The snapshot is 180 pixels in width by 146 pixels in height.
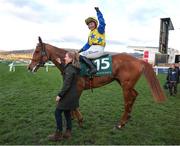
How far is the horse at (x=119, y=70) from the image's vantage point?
6863 millimetres

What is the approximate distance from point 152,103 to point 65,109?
5.25 m

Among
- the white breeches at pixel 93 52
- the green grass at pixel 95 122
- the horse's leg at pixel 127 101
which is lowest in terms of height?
the green grass at pixel 95 122

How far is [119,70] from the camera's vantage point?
7.12 m

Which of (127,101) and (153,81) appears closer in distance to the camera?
(127,101)

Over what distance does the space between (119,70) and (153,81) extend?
3.25 ft

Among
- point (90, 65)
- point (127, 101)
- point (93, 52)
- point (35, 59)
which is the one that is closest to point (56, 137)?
point (90, 65)

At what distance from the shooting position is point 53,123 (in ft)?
23.0

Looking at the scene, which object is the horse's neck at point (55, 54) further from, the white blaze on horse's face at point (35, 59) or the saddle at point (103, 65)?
the saddle at point (103, 65)

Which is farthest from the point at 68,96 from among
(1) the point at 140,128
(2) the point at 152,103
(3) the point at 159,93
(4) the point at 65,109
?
(2) the point at 152,103

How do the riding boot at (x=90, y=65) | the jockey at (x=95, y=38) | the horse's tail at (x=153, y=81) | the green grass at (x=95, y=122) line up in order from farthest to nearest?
the horse's tail at (x=153, y=81) → the jockey at (x=95, y=38) → the riding boot at (x=90, y=65) → the green grass at (x=95, y=122)

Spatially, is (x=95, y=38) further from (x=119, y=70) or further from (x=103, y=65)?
(x=119, y=70)

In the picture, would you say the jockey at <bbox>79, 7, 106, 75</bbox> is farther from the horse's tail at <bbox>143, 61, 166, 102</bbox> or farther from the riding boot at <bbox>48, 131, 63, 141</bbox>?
the riding boot at <bbox>48, 131, 63, 141</bbox>

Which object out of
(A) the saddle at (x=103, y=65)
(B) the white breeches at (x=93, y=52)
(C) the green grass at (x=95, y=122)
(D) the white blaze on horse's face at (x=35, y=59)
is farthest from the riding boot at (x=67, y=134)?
(B) the white breeches at (x=93, y=52)

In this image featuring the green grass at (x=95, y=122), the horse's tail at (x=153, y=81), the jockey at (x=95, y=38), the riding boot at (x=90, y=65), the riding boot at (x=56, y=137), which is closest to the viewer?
the riding boot at (x=56, y=137)
